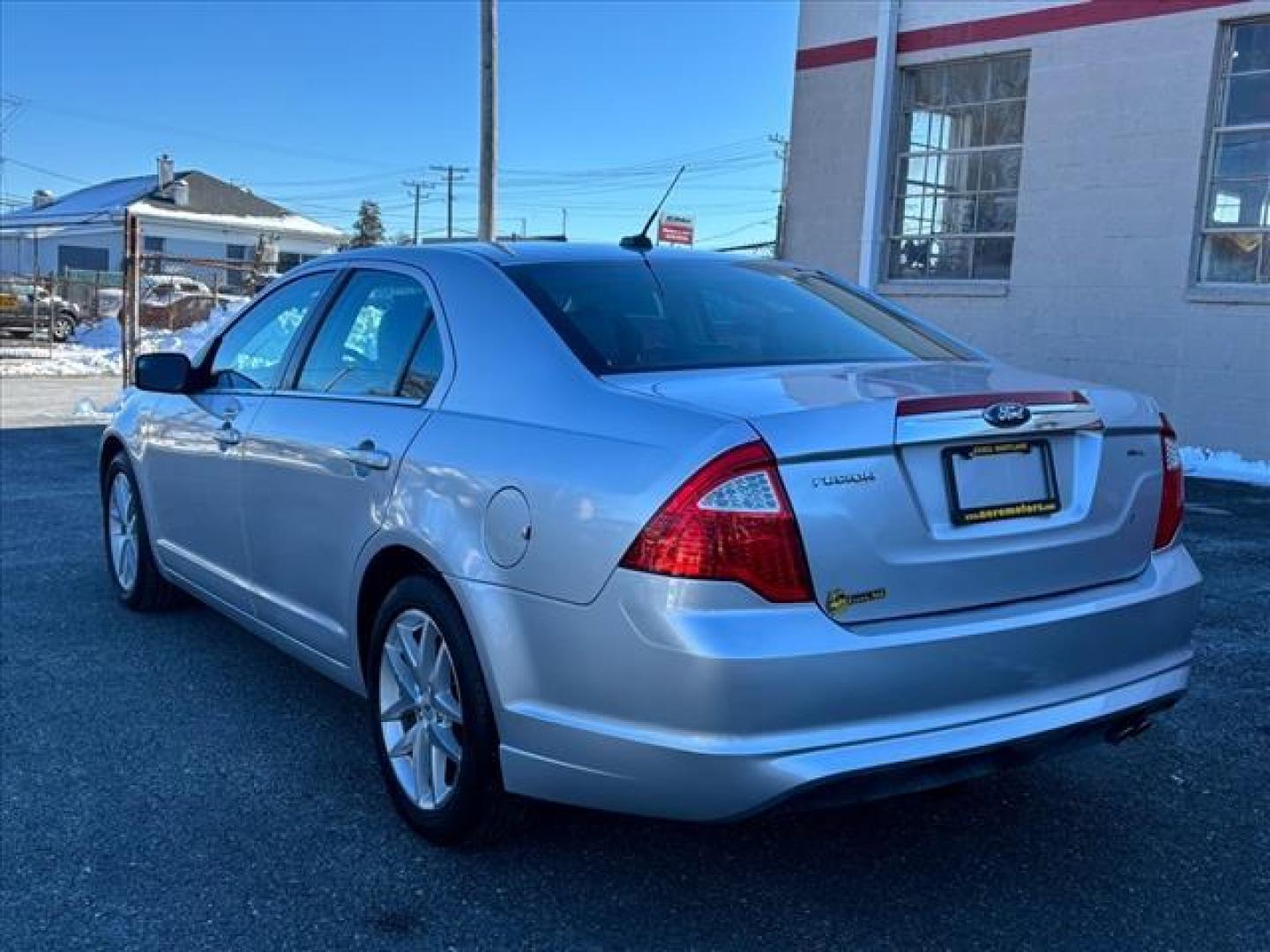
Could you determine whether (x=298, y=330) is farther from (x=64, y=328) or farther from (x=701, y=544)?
(x=64, y=328)

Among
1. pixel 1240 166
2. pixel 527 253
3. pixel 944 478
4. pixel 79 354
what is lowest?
pixel 79 354

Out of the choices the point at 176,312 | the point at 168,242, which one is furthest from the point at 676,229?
the point at 168,242

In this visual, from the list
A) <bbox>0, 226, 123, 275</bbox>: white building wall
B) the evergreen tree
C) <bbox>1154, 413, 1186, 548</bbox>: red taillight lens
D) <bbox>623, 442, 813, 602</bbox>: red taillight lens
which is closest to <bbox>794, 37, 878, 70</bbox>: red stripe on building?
<bbox>1154, 413, 1186, 548</bbox>: red taillight lens

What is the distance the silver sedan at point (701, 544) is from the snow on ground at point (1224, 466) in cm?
756

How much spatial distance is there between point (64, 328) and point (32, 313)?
80.7 inches

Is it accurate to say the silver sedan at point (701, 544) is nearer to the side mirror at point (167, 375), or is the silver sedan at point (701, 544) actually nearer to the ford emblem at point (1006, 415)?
the ford emblem at point (1006, 415)

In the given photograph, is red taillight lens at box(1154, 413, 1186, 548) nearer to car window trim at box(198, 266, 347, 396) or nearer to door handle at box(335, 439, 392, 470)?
door handle at box(335, 439, 392, 470)

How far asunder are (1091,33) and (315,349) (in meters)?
9.77

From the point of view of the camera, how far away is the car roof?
3637 millimetres

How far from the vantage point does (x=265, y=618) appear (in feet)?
13.5

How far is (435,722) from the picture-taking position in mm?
3188

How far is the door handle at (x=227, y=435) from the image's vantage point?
4270mm

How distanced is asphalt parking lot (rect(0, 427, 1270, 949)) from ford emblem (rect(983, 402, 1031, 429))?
47.4 inches

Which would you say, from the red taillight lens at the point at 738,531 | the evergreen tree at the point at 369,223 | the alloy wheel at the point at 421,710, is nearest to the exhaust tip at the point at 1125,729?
the red taillight lens at the point at 738,531
